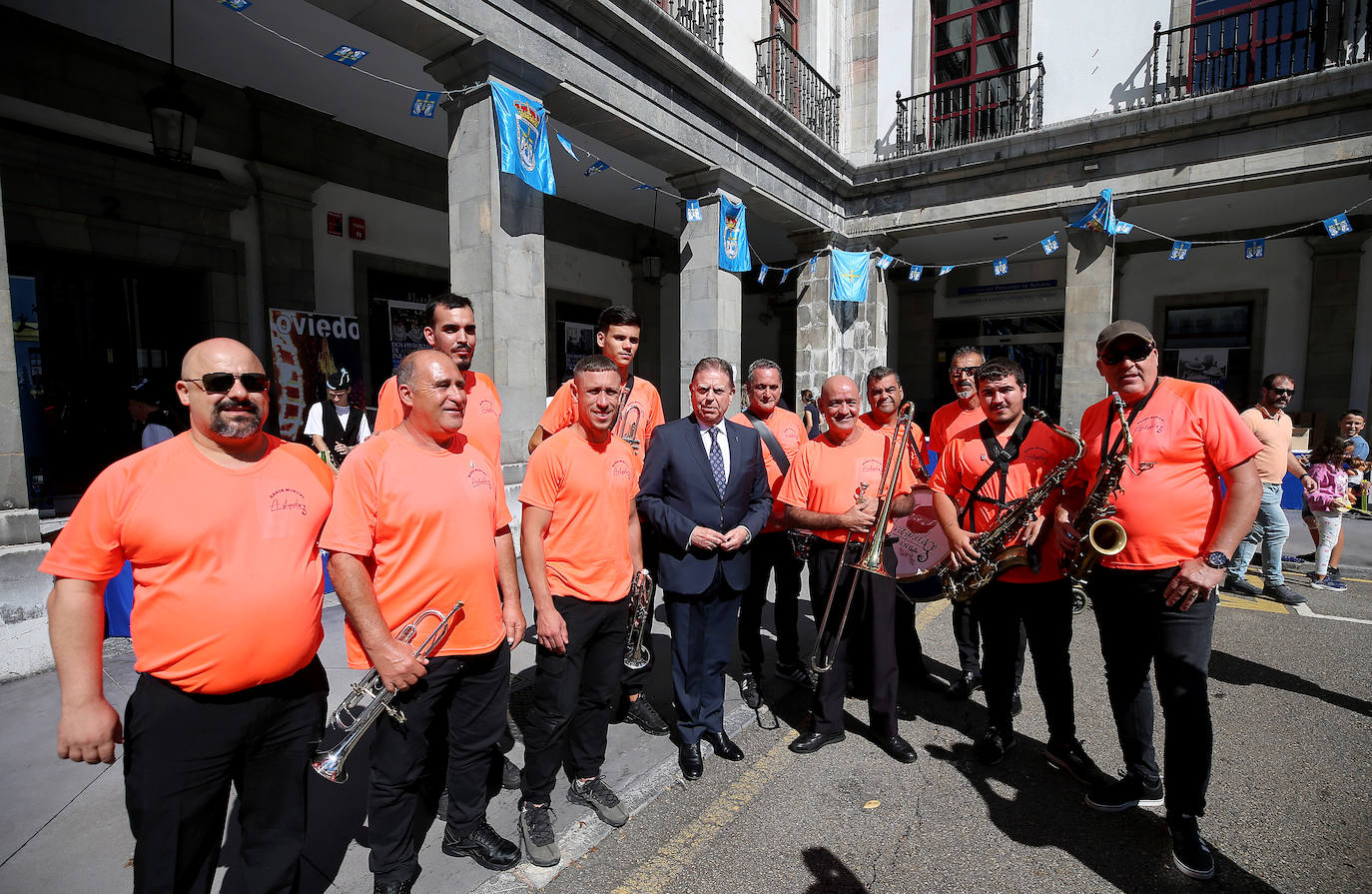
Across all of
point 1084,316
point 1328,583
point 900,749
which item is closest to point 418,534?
point 900,749

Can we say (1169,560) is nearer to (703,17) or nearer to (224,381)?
(224,381)

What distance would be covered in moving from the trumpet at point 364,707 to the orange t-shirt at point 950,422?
3.35 meters

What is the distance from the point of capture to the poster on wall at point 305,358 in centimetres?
877

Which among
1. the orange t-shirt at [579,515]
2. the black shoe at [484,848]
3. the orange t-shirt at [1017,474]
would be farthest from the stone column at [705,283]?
the black shoe at [484,848]

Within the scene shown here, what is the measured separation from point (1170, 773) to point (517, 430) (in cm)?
611

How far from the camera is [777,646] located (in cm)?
471

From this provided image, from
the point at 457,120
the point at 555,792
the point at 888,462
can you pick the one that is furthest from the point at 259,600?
the point at 457,120

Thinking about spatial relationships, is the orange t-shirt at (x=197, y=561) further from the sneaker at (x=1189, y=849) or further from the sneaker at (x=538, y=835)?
the sneaker at (x=1189, y=849)

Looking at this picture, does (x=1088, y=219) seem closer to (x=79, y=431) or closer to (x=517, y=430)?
(x=517, y=430)

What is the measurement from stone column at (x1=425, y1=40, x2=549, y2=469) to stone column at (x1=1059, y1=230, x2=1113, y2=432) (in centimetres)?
971

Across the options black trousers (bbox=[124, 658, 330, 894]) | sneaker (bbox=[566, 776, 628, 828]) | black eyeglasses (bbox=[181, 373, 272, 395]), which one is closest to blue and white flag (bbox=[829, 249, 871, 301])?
sneaker (bbox=[566, 776, 628, 828])

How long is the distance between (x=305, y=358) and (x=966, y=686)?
9.07 meters

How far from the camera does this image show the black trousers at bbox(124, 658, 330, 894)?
6.45ft

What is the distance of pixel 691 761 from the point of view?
346 cm
